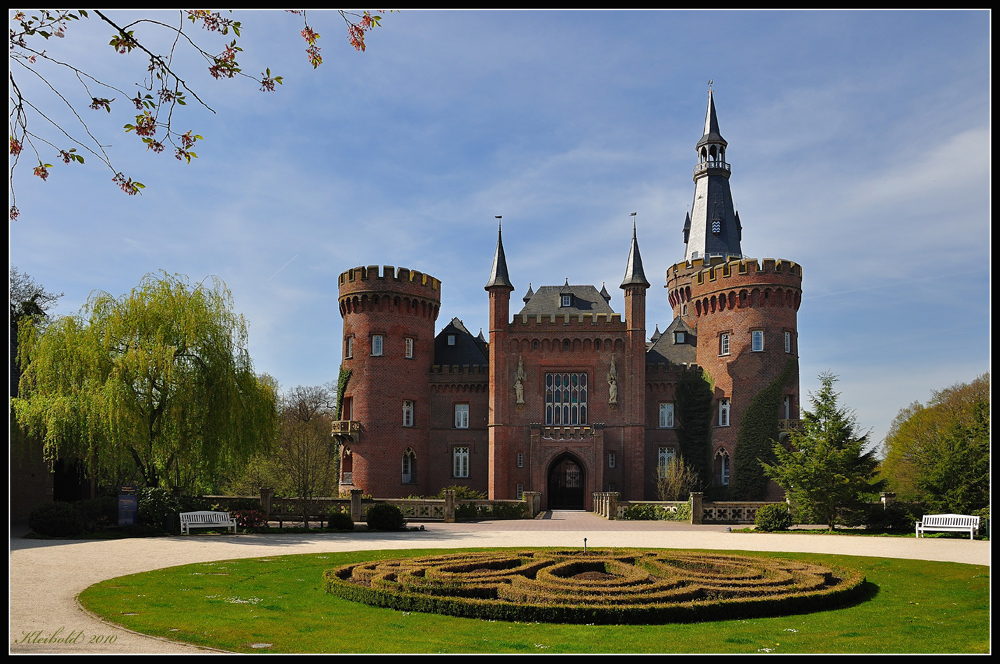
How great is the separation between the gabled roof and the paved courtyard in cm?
1676

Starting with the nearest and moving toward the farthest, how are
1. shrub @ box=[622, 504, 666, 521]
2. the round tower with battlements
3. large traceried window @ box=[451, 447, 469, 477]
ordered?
shrub @ box=[622, 504, 666, 521] < the round tower with battlements < large traceried window @ box=[451, 447, 469, 477]

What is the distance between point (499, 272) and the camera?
47.1m

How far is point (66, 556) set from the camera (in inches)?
738

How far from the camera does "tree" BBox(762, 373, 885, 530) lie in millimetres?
29172

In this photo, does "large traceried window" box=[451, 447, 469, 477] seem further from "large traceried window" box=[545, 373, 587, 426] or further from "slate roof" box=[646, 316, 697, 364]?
"slate roof" box=[646, 316, 697, 364]

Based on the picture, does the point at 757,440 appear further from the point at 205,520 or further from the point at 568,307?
the point at 205,520

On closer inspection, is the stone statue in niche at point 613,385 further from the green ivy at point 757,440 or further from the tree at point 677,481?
the green ivy at point 757,440

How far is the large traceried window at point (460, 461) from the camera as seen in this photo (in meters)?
47.5

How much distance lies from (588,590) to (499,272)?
35535mm

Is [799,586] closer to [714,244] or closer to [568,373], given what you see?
[568,373]

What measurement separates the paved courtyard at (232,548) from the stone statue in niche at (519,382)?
12812 millimetres

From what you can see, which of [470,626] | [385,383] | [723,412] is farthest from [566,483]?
[470,626]

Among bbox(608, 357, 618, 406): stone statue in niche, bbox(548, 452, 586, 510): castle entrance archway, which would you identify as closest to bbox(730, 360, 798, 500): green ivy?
bbox(608, 357, 618, 406): stone statue in niche

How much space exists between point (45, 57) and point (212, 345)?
21679mm
